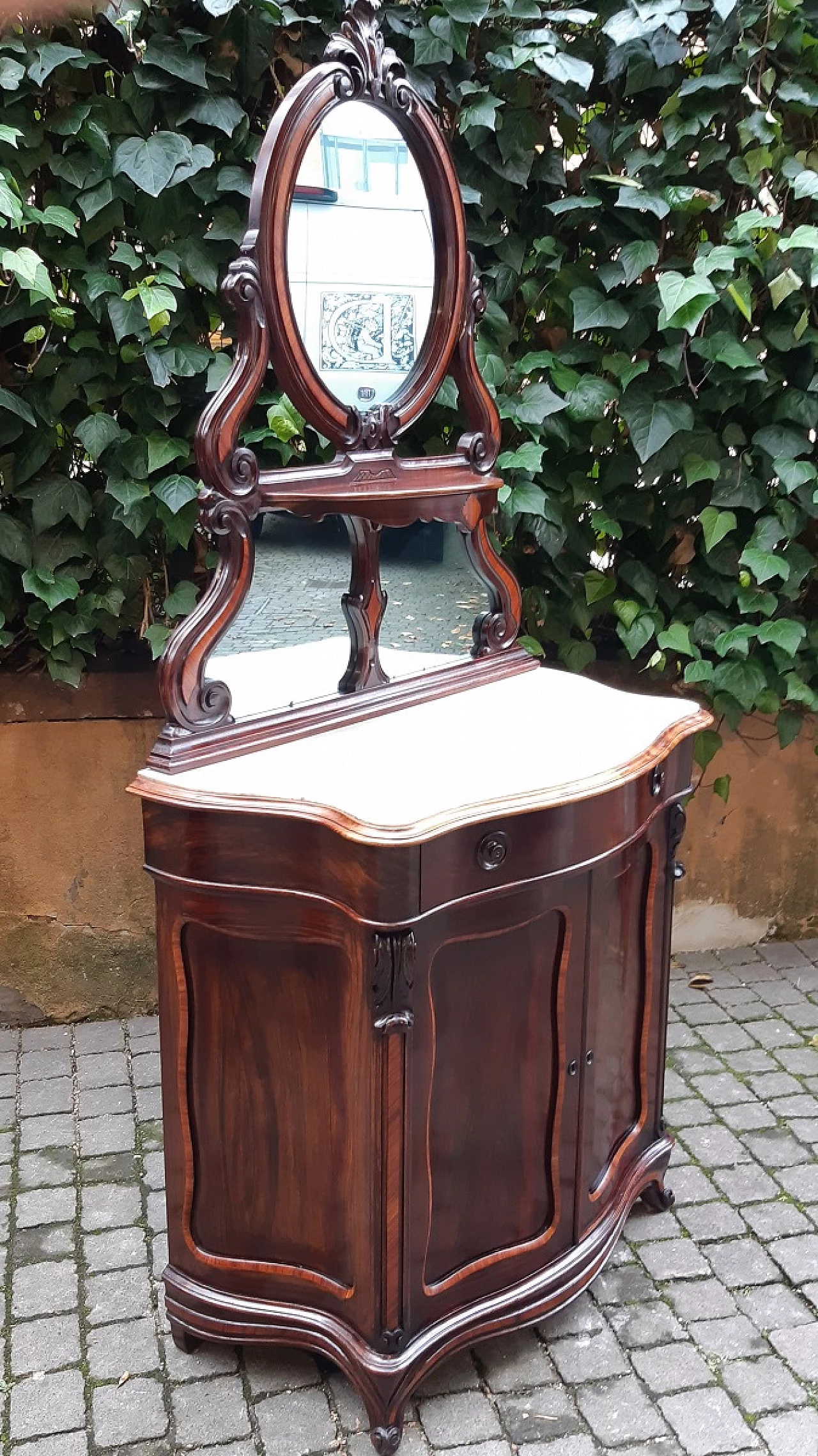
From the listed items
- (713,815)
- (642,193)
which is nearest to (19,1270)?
(713,815)

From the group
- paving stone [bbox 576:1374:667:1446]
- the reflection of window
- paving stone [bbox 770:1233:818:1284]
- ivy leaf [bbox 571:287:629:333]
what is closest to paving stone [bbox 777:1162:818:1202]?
paving stone [bbox 770:1233:818:1284]

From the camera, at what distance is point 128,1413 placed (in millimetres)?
2246

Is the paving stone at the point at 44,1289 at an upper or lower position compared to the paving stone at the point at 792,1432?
lower

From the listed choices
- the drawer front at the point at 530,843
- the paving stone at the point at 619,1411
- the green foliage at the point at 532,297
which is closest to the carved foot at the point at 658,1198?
the paving stone at the point at 619,1411

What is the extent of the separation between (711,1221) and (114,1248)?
4.43 feet

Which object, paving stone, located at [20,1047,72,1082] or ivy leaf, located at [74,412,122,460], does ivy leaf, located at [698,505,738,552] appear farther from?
paving stone, located at [20,1047,72,1082]

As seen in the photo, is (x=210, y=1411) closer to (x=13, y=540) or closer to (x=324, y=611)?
(x=324, y=611)

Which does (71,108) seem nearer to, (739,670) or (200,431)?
(200,431)

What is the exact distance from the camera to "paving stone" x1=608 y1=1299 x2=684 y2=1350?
2416 millimetres

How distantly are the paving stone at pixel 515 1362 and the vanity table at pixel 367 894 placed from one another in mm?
112

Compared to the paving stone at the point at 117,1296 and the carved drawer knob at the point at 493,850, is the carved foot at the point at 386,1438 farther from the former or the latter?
the carved drawer knob at the point at 493,850

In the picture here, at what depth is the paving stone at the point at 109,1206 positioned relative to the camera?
9.11 ft

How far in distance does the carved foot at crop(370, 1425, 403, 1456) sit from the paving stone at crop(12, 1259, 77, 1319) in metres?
0.75

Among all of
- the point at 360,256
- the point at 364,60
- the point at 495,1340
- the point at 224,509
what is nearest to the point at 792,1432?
the point at 495,1340
